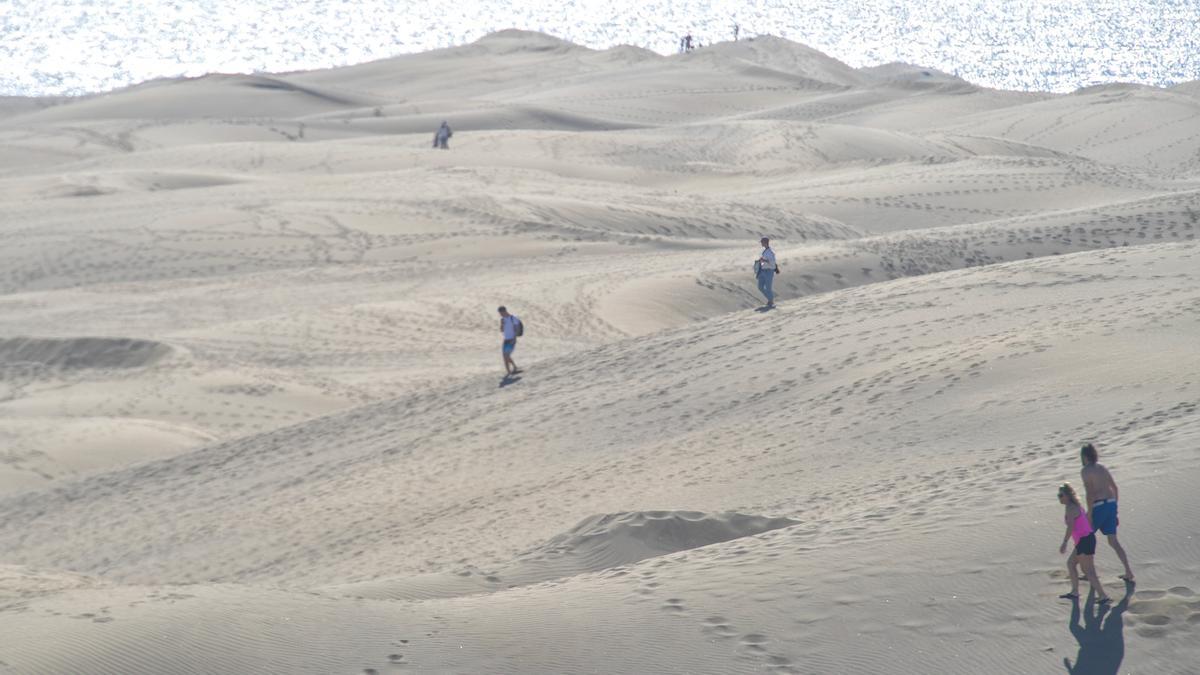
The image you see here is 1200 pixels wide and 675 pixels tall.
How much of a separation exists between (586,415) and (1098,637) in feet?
25.9

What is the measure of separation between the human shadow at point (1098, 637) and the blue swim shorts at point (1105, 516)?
1.01 ft

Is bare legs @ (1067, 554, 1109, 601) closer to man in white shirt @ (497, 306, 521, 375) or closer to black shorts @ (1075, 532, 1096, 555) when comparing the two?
black shorts @ (1075, 532, 1096, 555)

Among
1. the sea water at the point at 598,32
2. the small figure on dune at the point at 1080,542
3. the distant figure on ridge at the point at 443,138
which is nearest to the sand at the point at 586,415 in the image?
the small figure on dune at the point at 1080,542

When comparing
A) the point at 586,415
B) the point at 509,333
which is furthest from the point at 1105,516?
the point at 509,333

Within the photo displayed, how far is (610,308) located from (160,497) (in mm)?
8186

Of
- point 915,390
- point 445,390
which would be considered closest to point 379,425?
point 445,390

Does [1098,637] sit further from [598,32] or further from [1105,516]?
[598,32]

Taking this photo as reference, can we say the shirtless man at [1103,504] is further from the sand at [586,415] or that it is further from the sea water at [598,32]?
the sea water at [598,32]

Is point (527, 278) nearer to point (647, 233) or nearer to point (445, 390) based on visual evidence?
point (647, 233)

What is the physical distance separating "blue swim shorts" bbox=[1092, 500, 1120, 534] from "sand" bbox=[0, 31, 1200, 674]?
0.31 m

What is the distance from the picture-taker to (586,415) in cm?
1437

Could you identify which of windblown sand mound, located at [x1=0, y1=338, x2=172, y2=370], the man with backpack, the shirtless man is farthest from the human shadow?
windblown sand mound, located at [x1=0, y1=338, x2=172, y2=370]

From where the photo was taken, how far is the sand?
7.40 metres

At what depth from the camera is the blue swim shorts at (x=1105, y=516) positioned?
7.21 m
